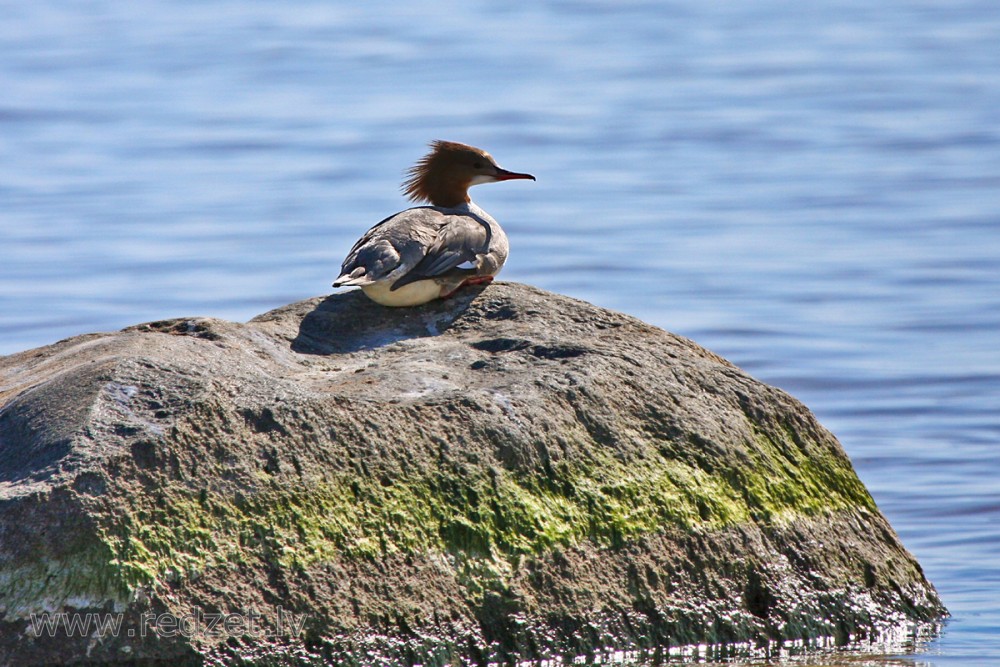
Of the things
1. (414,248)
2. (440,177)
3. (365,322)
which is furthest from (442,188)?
(365,322)

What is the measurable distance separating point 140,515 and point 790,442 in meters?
2.53

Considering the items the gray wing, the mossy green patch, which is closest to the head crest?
the gray wing

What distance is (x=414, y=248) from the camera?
20.4ft

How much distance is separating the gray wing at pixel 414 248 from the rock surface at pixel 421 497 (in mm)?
188

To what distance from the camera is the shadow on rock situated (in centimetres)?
572

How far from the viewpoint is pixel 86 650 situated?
4.15 m

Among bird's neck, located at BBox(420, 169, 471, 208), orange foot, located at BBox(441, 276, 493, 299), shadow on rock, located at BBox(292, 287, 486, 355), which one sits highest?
bird's neck, located at BBox(420, 169, 471, 208)

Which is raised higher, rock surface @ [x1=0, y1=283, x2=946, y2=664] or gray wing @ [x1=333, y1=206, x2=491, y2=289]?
gray wing @ [x1=333, y1=206, x2=491, y2=289]

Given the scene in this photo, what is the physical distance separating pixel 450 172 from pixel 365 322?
5.80ft

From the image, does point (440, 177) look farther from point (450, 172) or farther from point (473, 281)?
point (473, 281)

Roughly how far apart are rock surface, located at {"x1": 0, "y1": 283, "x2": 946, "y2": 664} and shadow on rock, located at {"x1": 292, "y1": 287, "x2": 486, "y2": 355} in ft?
0.04

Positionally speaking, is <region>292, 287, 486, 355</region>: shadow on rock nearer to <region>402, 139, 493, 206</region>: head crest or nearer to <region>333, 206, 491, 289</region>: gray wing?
<region>333, 206, 491, 289</region>: gray wing

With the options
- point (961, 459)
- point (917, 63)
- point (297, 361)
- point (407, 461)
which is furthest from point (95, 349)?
point (917, 63)

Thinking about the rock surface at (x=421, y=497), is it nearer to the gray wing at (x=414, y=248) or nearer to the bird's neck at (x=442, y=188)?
the gray wing at (x=414, y=248)
